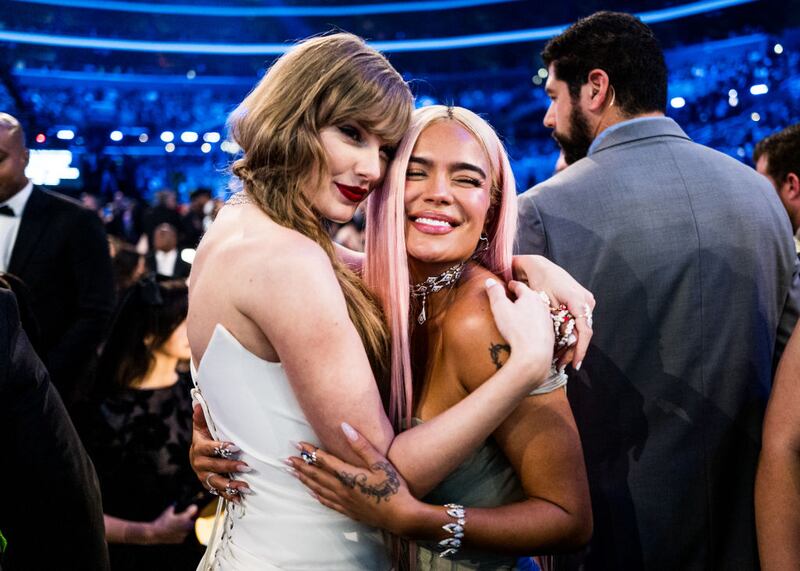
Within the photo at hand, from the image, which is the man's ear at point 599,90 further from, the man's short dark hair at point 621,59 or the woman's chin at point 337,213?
the woman's chin at point 337,213

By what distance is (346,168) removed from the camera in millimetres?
1644

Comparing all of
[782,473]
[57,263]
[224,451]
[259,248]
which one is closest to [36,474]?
[224,451]

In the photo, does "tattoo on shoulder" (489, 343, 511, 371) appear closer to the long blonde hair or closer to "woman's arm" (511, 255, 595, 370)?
"woman's arm" (511, 255, 595, 370)

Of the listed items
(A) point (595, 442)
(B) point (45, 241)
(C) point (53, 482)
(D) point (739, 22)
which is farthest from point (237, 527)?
(D) point (739, 22)

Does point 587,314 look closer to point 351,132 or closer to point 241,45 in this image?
point 351,132

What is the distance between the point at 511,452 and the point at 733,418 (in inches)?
33.7

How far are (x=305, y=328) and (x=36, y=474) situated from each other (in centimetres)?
72

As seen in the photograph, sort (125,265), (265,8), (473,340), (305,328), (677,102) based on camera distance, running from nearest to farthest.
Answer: (305,328) < (473,340) < (125,265) < (677,102) < (265,8)

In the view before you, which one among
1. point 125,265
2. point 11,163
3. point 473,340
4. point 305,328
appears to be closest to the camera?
point 305,328

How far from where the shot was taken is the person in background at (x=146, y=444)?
266cm

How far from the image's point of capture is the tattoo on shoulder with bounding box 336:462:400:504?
1.42 meters

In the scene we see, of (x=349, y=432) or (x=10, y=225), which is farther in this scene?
(x=10, y=225)

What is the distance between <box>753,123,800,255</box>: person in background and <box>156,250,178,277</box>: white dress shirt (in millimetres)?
5843

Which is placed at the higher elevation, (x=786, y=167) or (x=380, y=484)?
(x=786, y=167)
